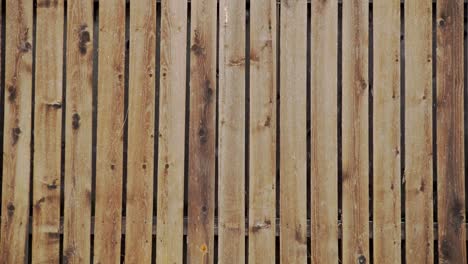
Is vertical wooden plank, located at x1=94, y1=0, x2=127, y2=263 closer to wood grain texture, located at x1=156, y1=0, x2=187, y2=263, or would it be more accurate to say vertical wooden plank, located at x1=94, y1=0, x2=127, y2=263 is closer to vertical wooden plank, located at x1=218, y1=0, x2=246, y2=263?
wood grain texture, located at x1=156, y1=0, x2=187, y2=263

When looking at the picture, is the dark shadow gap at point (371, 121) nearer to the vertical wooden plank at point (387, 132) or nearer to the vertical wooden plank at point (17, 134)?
the vertical wooden plank at point (387, 132)

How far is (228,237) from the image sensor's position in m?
2.17

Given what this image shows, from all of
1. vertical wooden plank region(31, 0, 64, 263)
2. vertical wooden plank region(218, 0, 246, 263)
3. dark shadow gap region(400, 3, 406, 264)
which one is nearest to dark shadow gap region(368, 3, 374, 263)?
dark shadow gap region(400, 3, 406, 264)

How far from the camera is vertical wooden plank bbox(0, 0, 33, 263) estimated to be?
219 centimetres

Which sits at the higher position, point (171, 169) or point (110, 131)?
point (110, 131)

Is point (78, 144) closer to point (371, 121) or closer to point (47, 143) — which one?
point (47, 143)

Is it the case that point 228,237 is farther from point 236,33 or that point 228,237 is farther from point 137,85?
point 236,33

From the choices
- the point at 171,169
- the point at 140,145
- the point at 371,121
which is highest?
the point at 371,121

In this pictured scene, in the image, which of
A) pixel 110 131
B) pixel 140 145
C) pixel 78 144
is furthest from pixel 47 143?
pixel 140 145

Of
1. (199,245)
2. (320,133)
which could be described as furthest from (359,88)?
(199,245)

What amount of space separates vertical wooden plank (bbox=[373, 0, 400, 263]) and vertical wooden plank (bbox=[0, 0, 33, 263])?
1821 mm

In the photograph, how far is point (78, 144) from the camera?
7.21 feet

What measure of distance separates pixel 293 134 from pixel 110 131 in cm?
95

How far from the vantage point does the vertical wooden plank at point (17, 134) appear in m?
2.19
